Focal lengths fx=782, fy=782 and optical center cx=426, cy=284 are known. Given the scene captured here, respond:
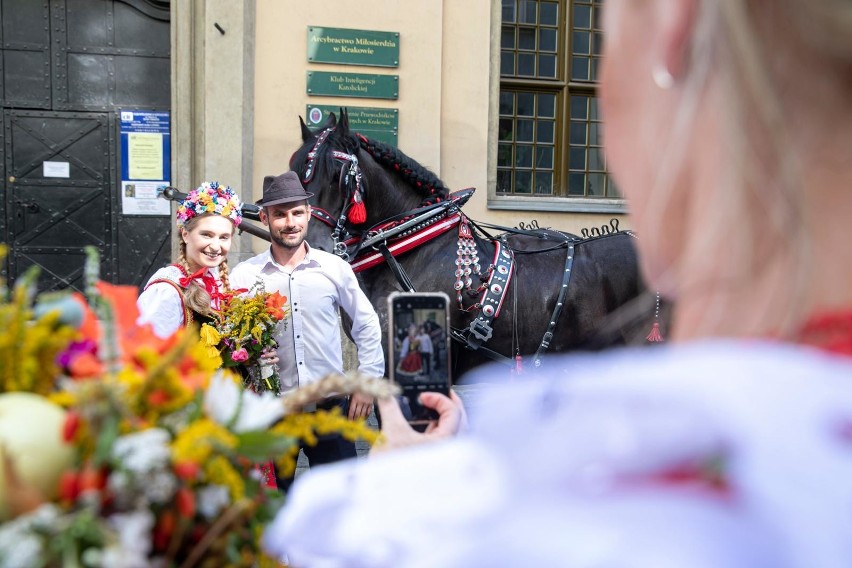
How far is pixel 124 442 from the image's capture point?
74 cm

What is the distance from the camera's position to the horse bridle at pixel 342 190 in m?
4.52

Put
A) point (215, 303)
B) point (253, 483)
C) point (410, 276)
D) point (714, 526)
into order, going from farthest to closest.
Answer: point (410, 276), point (215, 303), point (253, 483), point (714, 526)

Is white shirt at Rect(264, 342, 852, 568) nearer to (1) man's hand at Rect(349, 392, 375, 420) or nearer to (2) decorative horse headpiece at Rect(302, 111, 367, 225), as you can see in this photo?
(1) man's hand at Rect(349, 392, 375, 420)

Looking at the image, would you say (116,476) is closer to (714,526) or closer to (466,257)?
(714,526)

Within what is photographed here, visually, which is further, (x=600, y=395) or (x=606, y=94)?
(x=606, y=94)

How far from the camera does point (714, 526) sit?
47cm

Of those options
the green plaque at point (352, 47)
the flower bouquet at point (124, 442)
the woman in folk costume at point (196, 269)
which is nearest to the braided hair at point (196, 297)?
the woman in folk costume at point (196, 269)

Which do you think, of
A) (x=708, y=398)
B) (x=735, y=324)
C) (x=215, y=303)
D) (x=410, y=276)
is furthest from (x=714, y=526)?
(x=410, y=276)

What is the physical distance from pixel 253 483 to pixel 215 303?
282 centimetres

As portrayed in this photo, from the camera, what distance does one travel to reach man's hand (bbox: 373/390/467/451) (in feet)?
3.69

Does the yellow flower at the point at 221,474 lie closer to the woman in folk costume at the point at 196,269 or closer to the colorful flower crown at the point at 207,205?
the woman in folk costume at the point at 196,269

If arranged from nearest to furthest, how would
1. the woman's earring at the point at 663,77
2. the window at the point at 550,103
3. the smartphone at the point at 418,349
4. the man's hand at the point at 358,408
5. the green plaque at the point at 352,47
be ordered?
the woman's earring at the point at 663,77
the smartphone at the point at 418,349
the man's hand at the point at 358,408
the green plaque at the point at 352,47
the window at the point at 550,103

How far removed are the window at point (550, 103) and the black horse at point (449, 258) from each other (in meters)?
3.49

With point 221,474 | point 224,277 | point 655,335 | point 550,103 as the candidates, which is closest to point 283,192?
point 224,277
